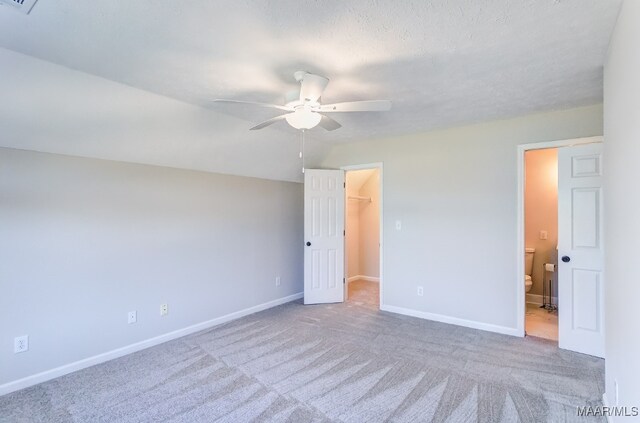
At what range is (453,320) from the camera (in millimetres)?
3785

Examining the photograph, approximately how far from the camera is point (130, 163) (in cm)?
311

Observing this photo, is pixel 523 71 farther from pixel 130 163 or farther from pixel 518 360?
pixel 130 163

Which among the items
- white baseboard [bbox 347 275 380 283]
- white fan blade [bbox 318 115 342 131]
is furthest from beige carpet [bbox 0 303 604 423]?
white baseboard [bbox 347 275 380 283]

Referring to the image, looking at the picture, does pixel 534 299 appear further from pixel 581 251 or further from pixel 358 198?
pixel 358 198

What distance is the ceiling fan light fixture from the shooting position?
2.18 m

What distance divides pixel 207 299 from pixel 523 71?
376 centimetres

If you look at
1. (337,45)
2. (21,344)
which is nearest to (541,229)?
(337,45)

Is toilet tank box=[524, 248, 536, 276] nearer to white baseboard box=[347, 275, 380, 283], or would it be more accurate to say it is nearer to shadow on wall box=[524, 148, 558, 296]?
shadow on wall box=[524, 148, 558, 296]

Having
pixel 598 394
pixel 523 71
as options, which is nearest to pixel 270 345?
pixel 598 394

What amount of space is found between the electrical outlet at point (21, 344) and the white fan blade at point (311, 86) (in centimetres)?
285

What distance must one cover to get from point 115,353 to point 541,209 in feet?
18.0

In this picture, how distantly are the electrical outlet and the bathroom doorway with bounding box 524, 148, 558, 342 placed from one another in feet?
17.8

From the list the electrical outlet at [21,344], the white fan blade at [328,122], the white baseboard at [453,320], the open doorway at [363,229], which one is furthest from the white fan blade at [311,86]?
the open doorway at [363,229]

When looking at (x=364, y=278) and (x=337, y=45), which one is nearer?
(x=337, y=45)
